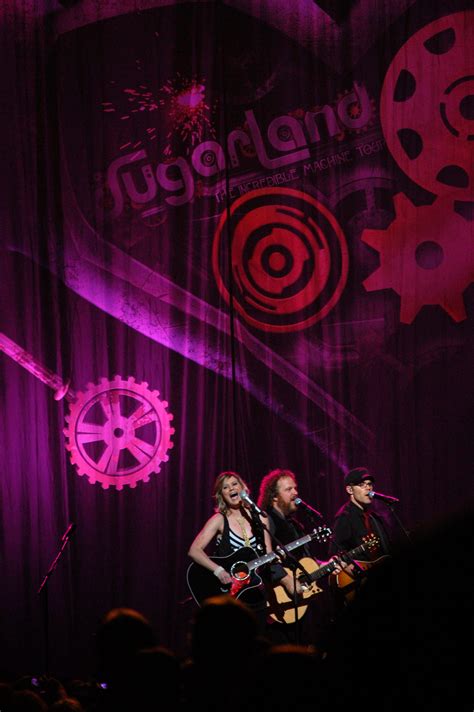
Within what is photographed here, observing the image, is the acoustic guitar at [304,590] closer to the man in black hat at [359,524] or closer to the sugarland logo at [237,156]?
the man in black hat at [359,524]

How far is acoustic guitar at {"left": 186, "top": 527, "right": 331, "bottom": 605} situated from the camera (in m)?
6.26

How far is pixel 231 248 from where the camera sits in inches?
300

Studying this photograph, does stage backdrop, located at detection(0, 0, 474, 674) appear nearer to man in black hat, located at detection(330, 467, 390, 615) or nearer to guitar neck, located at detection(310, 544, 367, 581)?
man in black hat, located at detection(330, 467, 390, 615)

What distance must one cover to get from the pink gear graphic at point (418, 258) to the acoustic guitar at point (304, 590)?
2154 millimetres

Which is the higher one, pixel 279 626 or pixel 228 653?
pixel 228 653

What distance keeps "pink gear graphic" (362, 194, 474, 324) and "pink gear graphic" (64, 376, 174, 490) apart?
2321 mm

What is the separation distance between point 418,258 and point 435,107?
1418 mm

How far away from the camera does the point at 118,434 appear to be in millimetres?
7488

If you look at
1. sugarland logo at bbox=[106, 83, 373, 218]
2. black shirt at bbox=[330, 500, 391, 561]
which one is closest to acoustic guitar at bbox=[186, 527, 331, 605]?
black shirt at bbox=[330, 500, 391, 561]

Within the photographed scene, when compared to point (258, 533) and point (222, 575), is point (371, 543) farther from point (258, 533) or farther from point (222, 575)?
point (222, 575)

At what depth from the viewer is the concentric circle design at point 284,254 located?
25.0 feet

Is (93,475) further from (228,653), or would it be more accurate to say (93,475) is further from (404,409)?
(228,653)

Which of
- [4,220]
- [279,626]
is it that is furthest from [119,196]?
[279,626]

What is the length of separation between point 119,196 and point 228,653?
22.1 ft
